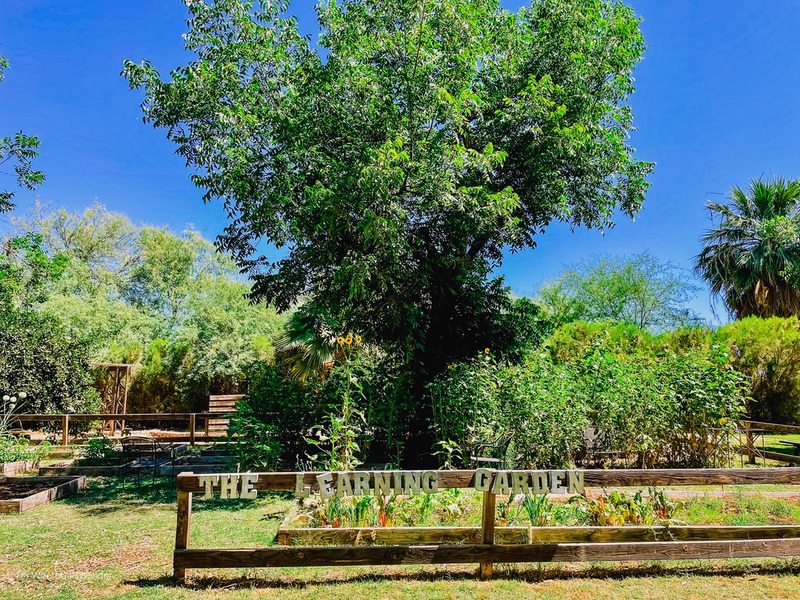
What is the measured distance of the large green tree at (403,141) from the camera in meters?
7.77

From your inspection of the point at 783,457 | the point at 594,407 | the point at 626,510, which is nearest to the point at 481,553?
the point at 626,510

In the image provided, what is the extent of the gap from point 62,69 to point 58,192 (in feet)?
54.0

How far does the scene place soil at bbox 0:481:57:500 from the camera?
6.64m

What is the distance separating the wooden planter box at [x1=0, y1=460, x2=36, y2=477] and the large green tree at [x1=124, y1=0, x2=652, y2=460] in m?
5.18

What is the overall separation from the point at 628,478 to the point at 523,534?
0.99 meters

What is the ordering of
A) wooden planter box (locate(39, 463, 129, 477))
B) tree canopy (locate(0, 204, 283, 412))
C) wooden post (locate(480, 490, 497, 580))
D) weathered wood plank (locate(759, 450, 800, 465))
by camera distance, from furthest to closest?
1. tree canopy (locate(0, 204, 283, 412))
2. wooden planter box (locate(39, 463, 129, 477))
3. weathered wood plank (locate(759, 450, 800, 465))
4. wooden post (locate(480, 490, 497, 580))

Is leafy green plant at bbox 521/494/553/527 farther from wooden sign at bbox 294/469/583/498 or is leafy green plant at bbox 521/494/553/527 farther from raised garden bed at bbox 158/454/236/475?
raised garden bed at bbox 158/454/236/475

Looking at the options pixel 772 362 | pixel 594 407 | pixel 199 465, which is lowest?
pixel 199 465

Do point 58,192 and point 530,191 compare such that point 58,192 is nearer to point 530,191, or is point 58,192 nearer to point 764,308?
point 530,191

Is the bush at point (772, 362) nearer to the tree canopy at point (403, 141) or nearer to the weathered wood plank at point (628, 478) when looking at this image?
the tree canopy at point (403, 141)

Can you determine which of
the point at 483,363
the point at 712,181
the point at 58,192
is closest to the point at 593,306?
the point at 712,181

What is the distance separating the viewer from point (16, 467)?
28.8 feet

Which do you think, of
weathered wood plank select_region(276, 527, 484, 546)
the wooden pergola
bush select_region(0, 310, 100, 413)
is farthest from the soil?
the wooden pergola

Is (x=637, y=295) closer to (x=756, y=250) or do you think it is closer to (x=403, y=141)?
(x=756, y=250)
